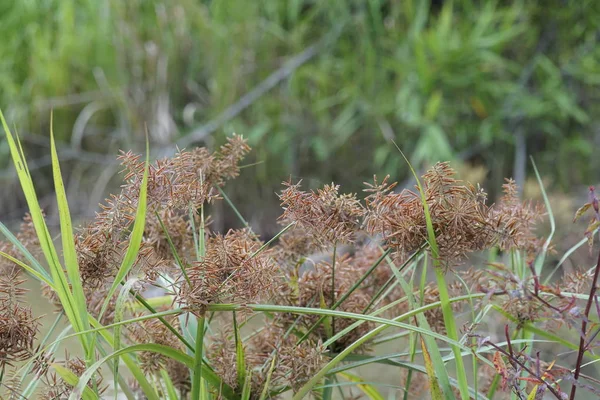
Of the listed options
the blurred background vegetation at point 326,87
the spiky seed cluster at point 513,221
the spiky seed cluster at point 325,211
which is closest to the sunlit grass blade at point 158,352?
the spiky seed cluster at point 325,211

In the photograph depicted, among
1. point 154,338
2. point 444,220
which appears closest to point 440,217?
point 444,220

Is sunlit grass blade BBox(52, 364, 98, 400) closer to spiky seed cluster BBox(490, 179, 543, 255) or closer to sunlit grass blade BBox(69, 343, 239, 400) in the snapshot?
sunlit grass blade BBox(69, 343, 239, 400)

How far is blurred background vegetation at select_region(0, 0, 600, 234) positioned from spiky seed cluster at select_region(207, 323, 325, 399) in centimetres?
209

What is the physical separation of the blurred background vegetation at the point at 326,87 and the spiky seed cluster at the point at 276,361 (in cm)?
209

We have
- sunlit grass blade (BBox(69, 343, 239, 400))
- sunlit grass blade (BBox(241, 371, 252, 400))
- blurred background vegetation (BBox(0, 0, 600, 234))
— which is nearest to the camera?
sunlit grass blade (BBox(69, 343, 239, 400))

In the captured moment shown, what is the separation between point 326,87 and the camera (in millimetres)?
2883

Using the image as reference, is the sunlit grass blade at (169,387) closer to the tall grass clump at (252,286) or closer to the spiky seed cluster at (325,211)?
the tall grass clump at (252,286)

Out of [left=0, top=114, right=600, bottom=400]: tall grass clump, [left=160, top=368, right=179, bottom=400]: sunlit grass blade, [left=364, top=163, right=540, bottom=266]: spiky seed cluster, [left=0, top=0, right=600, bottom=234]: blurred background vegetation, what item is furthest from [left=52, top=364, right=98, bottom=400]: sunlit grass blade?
[left=0, top=0, right=600, bottom=234]: blurred background vegetation

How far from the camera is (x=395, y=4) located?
288cm

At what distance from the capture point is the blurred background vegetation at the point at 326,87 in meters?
2.74

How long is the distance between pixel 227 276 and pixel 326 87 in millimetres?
2439

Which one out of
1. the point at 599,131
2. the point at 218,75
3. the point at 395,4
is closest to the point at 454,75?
the point at 395,4

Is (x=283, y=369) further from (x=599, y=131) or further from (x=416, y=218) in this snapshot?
(x=599, y=131)

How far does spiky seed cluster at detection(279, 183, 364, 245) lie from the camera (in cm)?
52
